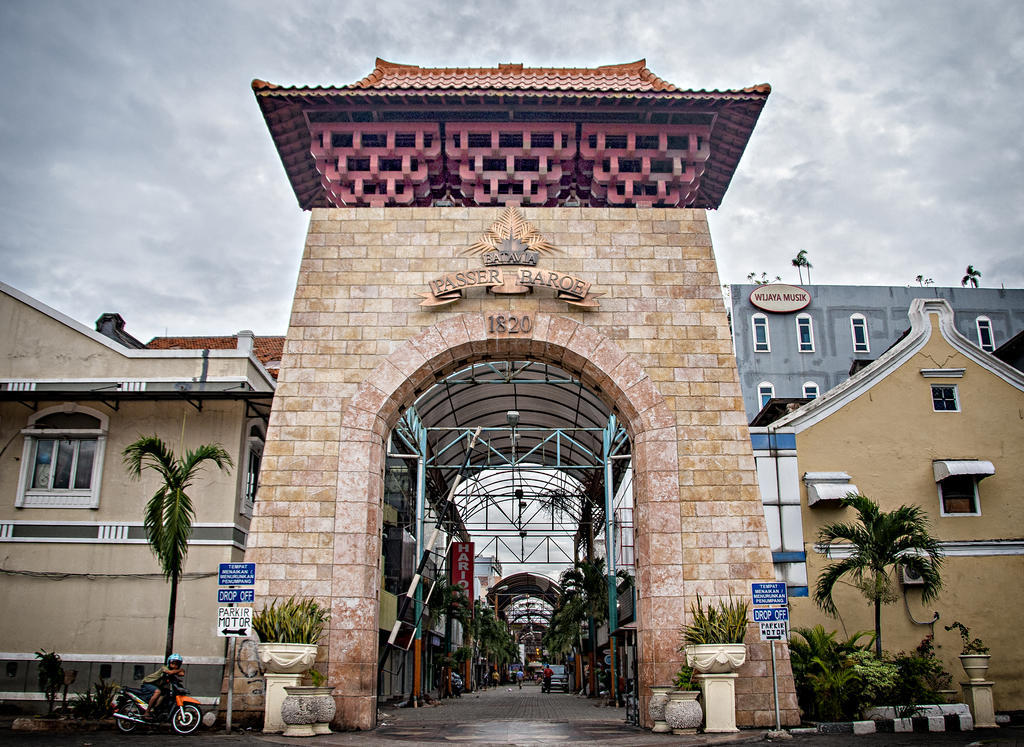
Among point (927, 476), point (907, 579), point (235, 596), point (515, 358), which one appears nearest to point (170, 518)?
point (235, 596)

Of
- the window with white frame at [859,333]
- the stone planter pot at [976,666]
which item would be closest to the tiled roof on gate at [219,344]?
the stone planter pot at [976,666]

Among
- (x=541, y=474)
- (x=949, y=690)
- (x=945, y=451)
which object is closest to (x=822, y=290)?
(x=541, y=474)

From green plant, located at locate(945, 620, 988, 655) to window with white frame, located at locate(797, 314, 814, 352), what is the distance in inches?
845

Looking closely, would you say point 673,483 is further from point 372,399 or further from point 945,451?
point 945,451

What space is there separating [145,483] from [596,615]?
72.7 ft

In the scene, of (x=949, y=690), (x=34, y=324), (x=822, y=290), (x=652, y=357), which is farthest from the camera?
(x=822, y=290)

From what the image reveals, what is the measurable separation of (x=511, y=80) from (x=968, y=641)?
14.9 meters

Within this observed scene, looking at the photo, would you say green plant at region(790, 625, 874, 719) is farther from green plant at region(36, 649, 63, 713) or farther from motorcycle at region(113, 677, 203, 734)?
green plant at region(36, 649, 63, 713)

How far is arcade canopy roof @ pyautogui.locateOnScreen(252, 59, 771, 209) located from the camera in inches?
658

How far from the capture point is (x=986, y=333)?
126ft

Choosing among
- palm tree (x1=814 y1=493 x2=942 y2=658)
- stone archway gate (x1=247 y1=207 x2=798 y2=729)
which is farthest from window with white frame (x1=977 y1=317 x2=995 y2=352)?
stone archway gate (x1=247 y1=207 x2=798 y2=729)

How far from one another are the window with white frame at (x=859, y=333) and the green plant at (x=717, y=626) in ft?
88.4

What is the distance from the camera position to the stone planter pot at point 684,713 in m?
13.4

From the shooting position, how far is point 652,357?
635 inches
